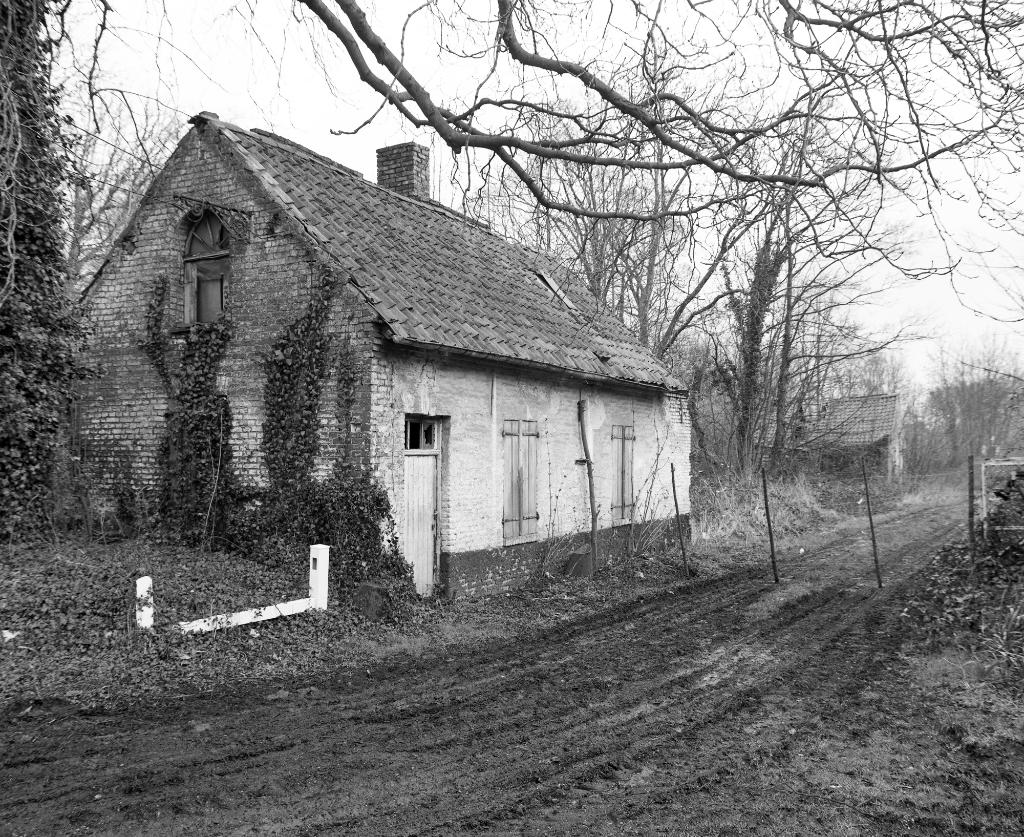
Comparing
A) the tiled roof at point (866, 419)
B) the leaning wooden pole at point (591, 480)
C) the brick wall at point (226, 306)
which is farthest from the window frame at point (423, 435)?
the tiled roof at point (866, 419)

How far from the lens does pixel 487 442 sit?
35.5 ft

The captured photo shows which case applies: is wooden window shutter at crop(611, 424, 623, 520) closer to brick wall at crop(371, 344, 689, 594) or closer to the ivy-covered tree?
brick wall at crop(371, 344, 689, 594)

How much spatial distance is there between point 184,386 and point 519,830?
8390 millimetres

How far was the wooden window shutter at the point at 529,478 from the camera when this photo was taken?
38.2 ft

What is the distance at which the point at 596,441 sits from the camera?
44.5 feet

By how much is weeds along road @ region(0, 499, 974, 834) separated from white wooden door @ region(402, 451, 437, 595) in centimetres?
201

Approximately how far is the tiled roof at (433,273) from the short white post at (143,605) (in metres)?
3.77

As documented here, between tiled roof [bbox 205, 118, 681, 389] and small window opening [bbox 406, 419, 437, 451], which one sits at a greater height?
tiled roof [bbox 205, 118, 681, 389]

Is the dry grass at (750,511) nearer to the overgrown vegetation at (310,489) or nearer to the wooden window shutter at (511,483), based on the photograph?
the wooden window shutter at (511,483)

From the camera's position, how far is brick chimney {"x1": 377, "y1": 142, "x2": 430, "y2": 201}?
49.2 feet

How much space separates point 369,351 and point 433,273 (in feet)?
9.74

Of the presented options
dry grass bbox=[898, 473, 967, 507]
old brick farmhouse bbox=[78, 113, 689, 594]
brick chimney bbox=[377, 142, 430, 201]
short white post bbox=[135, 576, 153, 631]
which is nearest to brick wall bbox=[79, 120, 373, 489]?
old brick farmhouse bbox=[78, 113, 689, 594]

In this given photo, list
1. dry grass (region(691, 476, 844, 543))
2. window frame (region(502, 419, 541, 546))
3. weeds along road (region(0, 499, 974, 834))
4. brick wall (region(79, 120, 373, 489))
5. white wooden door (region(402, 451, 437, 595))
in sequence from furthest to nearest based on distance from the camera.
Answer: dry grass (region(691, 476, 844, 543)) → window frame (region(502, 419, 541, 546)) → white wooden door (region(402, 451, 437, 595)) → brick wall (region(79, 120, 373, 489)) → weeds along road (region(0, 499, 974, 834))

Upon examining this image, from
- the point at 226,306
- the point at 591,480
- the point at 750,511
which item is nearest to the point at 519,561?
the point at 591,480
